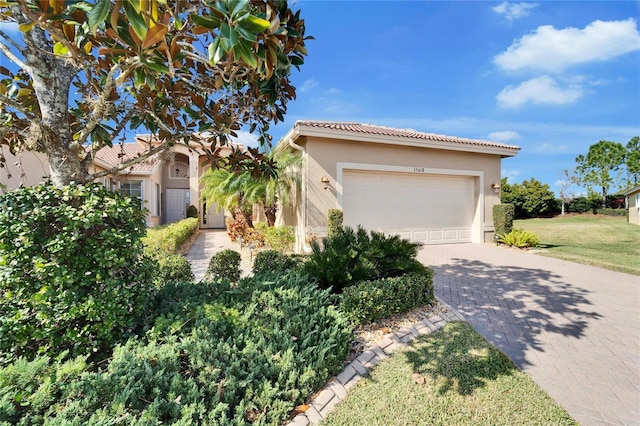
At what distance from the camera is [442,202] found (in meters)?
12.5

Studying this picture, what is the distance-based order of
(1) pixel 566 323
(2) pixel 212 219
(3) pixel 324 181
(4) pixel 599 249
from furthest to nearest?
(2) pixel 212 219 < (4) pixel 599 249 < (3) pixel 324 181 < (1) pixel 566 323

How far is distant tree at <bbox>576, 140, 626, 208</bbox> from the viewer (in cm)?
3769

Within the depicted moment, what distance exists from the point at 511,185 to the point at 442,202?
75.0 feet

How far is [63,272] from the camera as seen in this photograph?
2.67 metres

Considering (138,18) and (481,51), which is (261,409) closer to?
(138,18)

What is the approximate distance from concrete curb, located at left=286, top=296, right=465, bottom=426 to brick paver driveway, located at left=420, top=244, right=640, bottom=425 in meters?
0.69

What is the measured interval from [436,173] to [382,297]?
9.46 m

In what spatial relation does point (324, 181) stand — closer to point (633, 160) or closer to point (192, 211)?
point (192, 211)

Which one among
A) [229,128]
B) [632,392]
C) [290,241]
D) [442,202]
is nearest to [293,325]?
[229,128]

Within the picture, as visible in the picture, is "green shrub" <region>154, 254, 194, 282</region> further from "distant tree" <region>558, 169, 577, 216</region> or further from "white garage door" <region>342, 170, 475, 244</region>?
"distant tree" <region>558, 169, 577, 216</region>

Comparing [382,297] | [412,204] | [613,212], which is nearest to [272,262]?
[382,297]

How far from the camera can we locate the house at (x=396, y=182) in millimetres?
10109

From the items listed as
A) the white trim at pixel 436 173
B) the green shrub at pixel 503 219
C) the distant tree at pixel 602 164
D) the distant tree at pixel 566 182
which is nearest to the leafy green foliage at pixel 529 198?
the distant tree at pixel 566 182

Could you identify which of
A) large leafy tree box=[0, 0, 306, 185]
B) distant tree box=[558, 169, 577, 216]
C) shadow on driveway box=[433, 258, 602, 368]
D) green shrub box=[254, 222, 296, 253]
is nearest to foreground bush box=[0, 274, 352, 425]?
large leafy tree box=[0, 0, 306, 185]
